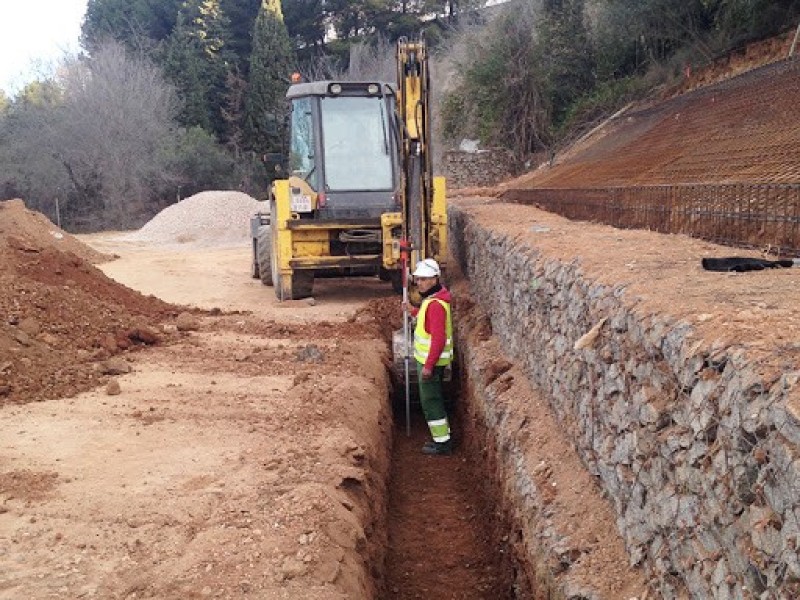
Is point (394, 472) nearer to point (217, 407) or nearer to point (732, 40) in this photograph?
point (217, 407)

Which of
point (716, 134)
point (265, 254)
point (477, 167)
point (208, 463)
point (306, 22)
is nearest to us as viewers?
point (208, 463)

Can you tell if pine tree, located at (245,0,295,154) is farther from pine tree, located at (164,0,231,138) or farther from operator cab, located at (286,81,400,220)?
operator cab, located at (286,81,400,220)

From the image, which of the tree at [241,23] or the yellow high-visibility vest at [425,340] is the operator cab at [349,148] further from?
the tree at [241,23]

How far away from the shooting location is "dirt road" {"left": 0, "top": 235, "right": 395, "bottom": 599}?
12.9ft

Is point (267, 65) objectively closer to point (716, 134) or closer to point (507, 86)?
point (507, 86)

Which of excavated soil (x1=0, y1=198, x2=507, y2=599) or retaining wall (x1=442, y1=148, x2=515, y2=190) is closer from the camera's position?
excavated soil (x1=0, y1=198, x2=507, y2=599)

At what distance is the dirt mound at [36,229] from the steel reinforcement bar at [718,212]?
474 inches

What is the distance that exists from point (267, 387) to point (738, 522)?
5376 mm

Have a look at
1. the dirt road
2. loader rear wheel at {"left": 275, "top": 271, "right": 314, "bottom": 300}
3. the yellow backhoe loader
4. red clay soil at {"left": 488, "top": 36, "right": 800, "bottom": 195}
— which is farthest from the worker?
loader rear wheel at {"left": 275, "top": 271, "right": 314, "bottom": 300}

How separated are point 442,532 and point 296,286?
6.49m

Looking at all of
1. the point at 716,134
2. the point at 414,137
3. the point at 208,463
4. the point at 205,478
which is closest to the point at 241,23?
the point at 716,134

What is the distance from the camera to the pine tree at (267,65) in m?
41.9

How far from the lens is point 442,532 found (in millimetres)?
6414

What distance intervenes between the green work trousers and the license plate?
4419mm
